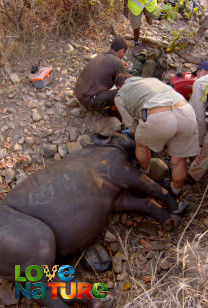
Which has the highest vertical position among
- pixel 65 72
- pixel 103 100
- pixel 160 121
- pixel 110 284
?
pixel 160 121

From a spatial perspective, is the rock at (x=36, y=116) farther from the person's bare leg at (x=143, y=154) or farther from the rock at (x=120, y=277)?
the rock at (x=120, y=277)

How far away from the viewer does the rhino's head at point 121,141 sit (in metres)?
3.40

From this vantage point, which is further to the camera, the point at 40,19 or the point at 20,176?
the point at 40,19

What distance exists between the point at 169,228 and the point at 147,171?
67 centimetres

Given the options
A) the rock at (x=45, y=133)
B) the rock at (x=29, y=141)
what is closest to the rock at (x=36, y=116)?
the rock at (x=45, y=133)

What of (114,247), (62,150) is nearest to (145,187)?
(114,247)

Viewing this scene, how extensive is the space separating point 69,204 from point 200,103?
1654 millimetres

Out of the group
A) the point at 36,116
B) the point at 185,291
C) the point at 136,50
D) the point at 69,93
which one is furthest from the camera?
the point at 136,50

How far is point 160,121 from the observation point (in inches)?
108

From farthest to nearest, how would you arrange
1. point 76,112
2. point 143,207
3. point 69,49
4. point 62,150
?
1. point 69,49
2. point 76,112
3. point 62,150
4. point 143,207

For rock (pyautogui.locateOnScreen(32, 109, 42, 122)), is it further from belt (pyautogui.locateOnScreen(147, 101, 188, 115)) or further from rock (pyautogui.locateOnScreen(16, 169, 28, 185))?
belt (pyautogui.locateOnScreen(147, 101, 188, 115))

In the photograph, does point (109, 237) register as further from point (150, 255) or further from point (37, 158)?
point (37, 158)

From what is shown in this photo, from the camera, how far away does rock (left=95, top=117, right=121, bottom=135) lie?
3.85 meters

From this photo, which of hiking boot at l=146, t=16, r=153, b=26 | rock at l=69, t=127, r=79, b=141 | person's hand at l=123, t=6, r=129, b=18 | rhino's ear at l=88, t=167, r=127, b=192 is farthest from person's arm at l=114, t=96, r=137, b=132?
person's hand at l=123, t=6, r=129, b=18
